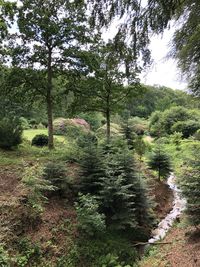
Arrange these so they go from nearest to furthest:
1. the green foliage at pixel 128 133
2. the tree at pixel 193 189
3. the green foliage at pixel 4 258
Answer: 1. the green foliage at pixel 4 258
2. the tree at pixel 193 189
3. the green foliage at pixel 128 133

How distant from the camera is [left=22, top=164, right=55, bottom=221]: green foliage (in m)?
6.90

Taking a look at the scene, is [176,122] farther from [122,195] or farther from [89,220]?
[89,220]

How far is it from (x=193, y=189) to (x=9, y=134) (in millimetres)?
7507

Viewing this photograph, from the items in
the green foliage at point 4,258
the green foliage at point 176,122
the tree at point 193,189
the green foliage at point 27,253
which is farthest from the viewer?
the green foliage at point 176,122

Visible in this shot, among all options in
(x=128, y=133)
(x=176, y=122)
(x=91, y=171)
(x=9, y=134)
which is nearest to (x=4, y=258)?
(x=91, y=171)

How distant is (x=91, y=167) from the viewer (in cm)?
860

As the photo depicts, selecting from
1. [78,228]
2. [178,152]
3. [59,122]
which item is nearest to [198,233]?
[78,228]

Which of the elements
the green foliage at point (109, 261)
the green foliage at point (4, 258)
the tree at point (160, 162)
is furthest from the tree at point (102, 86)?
the green foliage at point (4, 258)

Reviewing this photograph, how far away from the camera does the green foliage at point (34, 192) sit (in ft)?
22.6

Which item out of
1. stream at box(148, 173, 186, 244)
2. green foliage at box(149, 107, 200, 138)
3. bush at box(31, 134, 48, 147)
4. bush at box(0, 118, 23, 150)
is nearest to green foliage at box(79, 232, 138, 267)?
stream at box(148, 173, 186, 244)

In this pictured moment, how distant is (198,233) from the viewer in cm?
688

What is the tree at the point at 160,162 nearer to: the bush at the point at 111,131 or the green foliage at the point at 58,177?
the green foliage at the point at 58,177

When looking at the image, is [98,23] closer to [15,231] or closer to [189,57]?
[189,57]

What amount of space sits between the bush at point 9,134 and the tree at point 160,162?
5.50 metres
